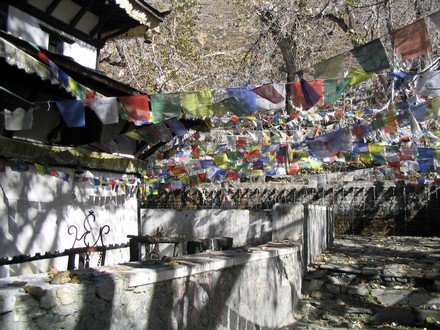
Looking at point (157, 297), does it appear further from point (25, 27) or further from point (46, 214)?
point (25, 27)

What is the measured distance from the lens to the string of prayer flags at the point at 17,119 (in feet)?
21.9

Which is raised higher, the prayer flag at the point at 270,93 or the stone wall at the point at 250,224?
the prayer flag at the point at 270,93

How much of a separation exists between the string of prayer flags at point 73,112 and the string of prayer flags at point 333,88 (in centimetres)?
381

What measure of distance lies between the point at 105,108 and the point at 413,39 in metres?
4.63

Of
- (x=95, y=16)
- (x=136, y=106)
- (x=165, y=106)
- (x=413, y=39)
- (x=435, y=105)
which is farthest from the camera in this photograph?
(x=95, y=16)

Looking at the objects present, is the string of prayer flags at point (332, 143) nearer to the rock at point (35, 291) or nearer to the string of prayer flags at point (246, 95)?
the string of prayer flags at point (246, 95)

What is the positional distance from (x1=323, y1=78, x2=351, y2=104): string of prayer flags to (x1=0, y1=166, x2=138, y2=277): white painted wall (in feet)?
18.0

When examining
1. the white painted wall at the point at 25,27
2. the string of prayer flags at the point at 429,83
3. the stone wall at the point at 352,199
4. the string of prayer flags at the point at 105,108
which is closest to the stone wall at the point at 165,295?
the string of prayer flags at the point at 105,108

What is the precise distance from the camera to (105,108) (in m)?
7.48

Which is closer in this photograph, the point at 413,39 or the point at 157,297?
the point at 157,297

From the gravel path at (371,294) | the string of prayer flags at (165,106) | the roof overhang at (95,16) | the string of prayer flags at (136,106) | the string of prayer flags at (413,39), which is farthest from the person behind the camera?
the roof overhang at (95,16)

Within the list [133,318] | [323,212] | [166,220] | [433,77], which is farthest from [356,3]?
[133,318]

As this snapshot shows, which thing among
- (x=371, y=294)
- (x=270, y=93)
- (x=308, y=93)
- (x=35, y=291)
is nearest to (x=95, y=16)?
(x=270, y=93)

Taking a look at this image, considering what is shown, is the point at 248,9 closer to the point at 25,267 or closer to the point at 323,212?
the point at 323,212
